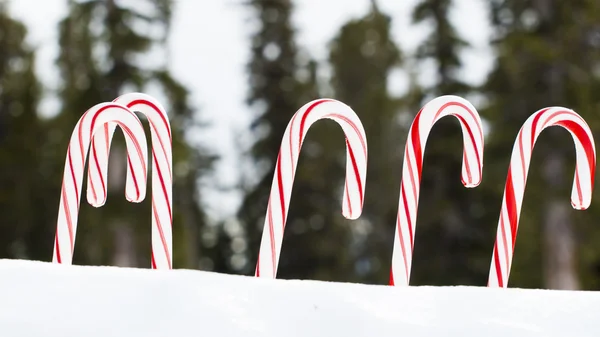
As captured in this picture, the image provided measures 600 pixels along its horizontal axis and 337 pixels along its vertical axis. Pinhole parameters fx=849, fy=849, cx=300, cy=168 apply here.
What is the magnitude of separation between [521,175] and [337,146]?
1905 centimetres

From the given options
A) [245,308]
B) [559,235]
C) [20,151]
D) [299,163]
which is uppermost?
[245,308]

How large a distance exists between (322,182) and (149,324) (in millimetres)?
18561

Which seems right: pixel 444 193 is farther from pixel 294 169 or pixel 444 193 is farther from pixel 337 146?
pixel 294 169

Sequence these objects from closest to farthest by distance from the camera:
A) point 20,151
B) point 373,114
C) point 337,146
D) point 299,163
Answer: point 20,151 → point 299,163 → point 337,146 → point 373,114

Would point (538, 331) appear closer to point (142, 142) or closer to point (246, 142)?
point (142, 142)

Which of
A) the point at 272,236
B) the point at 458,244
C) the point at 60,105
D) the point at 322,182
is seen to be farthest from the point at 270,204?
the point at 60,105

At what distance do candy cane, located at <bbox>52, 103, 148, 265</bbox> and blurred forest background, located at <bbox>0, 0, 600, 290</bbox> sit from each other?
9.58 meters

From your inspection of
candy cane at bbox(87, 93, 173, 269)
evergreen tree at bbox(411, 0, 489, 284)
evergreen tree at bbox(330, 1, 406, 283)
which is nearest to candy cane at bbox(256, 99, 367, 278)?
Answer: candy cane at bbox(87, 93, 173, 269)

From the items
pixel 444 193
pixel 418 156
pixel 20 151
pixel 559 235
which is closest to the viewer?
pixel 418 156

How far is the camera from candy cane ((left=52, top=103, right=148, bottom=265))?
13.5ft

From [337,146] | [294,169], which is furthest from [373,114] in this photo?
[294,169]

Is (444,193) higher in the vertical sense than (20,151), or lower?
lower

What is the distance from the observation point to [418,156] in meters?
4.36

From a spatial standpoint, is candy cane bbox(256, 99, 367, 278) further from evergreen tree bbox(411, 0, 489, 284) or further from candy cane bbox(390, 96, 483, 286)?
evergreen tree bbox(411, 0, 489, 284)
